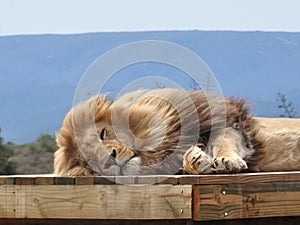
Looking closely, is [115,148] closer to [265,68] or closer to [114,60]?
[114,60]

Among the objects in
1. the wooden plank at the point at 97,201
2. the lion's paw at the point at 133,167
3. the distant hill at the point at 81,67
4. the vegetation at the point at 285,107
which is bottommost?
the wooden plank at the point at 97,201

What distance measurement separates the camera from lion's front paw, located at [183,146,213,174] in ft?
16.1

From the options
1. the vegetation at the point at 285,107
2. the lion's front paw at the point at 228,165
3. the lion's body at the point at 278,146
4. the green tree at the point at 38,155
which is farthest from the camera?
the green tree at the point at 38,155

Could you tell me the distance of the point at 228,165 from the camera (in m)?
4.94

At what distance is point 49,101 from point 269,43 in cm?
2371

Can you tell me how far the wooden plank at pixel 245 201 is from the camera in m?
4.40

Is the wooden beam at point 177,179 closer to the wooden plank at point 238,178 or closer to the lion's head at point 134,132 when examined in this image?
the wooden plank at point 238,178

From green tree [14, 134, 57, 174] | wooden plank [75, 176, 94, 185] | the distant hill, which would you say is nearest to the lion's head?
wooden plank [75, 176, 94, 185]

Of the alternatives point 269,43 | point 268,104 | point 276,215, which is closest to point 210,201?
point 276,215

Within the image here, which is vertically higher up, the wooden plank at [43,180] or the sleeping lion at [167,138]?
the sleeping lion at [167,138]

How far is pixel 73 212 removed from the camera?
452 centimetres

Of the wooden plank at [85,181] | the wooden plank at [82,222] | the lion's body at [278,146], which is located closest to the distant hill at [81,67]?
the lion's body at [278,146]

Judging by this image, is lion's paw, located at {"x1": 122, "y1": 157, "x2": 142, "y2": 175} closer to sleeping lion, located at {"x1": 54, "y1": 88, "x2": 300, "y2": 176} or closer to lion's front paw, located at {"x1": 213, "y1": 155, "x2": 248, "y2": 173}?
sleeping lion, located at {"x1": 54, "y1": 88, "x2": 300, "y2": 176}

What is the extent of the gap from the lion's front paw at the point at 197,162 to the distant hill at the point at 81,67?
95.4m
